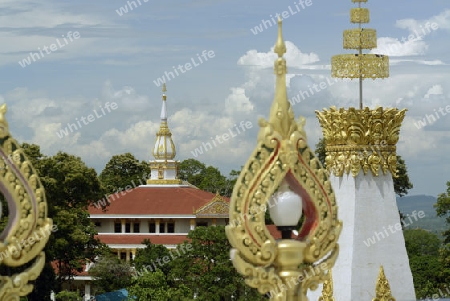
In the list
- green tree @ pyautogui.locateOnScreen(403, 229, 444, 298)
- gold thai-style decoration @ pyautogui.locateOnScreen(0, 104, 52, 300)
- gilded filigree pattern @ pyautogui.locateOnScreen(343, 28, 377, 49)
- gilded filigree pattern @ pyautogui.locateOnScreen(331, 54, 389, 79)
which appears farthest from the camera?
green tree @ pyautogui.locateOnScreen(403, 229, 444, 298)

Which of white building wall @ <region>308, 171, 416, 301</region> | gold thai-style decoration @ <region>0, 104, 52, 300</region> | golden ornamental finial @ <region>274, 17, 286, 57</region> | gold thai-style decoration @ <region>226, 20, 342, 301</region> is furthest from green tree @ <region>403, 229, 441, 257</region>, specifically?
gold thai-style decoration @ <region>0, 104, 52, 300</region>

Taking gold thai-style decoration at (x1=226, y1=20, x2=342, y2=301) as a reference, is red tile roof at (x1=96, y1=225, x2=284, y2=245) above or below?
above

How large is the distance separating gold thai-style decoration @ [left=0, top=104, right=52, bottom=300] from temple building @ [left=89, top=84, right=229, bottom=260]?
1139 inches

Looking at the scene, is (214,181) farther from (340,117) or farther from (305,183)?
(305,183)

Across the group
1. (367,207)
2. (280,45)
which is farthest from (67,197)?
(280,45)

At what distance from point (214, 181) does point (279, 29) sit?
42.7 m

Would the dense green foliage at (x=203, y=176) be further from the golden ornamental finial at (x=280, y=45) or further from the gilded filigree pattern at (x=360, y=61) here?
the golden ornamental finial at (x=280, y=45)

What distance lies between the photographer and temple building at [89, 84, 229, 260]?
34312mm

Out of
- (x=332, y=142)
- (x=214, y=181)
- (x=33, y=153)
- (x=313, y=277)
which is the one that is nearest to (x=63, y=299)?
(x=33, y=153)

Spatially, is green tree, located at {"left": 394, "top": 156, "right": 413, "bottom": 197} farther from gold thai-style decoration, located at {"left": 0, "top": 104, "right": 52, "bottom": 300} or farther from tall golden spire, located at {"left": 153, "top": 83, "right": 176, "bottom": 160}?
gold thai-style decoration, located at {"left": 0, "top": 104, "right": 52, "bottom": 300}

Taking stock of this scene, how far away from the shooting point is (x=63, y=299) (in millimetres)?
21594

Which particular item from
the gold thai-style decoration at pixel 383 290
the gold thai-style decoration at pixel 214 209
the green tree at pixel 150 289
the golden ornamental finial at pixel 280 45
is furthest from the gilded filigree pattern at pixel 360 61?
the gold thai-style decoration at pixel 214 209

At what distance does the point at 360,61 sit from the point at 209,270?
10576 mm

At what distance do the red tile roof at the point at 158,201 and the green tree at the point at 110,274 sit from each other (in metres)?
7.99
